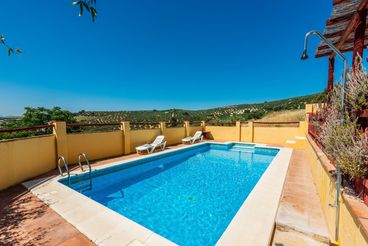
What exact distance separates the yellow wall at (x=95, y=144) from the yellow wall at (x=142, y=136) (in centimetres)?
66

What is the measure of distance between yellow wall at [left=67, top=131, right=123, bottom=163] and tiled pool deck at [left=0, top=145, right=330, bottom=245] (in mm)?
2718

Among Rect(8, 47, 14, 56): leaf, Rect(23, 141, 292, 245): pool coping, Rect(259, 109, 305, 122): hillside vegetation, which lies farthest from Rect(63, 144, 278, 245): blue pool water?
Rect(259, 109, 305, 122): hillside vegetation

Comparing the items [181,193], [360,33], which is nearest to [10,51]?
[181,193]

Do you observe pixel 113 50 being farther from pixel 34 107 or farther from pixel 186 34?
pixel 34 107

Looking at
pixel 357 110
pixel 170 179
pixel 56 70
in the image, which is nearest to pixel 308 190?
pixel 357 110

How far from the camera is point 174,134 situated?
11609mm

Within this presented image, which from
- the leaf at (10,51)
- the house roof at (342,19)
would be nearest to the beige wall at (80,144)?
the leaf at (10,51)

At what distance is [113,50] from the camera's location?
18.0 metres

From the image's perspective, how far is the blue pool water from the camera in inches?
137

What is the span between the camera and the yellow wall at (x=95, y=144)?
6493 mm

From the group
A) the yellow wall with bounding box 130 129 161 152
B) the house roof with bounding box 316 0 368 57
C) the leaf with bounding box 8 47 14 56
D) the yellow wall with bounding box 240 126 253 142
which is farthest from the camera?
the yellow wall with bounding box 240 126 253 142

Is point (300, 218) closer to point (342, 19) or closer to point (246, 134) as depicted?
point (342, 19)

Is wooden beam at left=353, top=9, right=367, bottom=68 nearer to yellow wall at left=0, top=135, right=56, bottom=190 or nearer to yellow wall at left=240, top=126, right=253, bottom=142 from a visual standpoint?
yellow wall at left=0, top=135, right=56, bottom=190

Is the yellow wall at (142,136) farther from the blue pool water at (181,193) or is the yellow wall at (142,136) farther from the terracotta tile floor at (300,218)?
the terracotta tile floor at (300,218)
